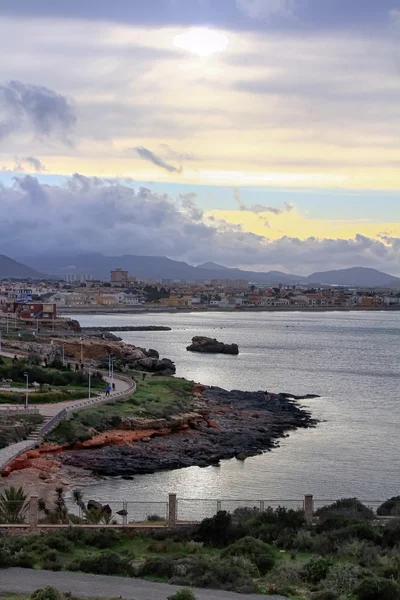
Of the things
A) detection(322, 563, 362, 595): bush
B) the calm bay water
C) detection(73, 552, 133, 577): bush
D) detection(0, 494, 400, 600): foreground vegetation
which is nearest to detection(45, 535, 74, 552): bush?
detection(0, 494, 400, 600): foreground vegetation

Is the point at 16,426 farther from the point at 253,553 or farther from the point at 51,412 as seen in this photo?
the point at 253,553

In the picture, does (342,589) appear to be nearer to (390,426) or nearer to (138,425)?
(138,425)

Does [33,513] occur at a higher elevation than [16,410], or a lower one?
higher

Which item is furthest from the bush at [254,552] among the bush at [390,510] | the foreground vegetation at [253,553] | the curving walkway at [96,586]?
the bush at [390,510]

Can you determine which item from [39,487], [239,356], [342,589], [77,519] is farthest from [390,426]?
[239,356]

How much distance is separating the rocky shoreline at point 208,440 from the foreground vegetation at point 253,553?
1189cm

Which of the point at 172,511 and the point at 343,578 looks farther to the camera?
the point at 172,511

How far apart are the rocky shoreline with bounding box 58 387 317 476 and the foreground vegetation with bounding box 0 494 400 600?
39.0 ft

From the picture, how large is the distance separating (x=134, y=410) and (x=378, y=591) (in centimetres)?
2384

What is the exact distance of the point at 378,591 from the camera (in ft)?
38.7

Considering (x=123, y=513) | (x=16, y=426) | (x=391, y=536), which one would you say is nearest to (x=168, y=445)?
(x=16, y=426)

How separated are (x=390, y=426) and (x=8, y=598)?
2931 centimetres

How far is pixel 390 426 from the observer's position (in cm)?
3906

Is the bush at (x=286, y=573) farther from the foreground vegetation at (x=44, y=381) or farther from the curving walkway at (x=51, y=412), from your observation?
the foreground vegetation at (x=44, y=381)
